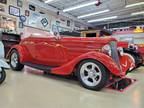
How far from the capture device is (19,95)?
6.77 feet

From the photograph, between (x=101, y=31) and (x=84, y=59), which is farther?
(x=101, y=31)

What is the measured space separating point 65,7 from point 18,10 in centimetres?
337

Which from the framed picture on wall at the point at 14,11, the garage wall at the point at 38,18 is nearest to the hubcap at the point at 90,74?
the garage wall at the point at 38,18

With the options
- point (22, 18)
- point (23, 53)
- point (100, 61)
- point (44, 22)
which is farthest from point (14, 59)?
point (44, 22)

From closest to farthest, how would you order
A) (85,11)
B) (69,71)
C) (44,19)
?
(69,71) < (44,19) < (85,11)

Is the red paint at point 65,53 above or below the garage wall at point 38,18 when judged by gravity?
below

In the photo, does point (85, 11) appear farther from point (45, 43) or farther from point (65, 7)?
point (45, 43)

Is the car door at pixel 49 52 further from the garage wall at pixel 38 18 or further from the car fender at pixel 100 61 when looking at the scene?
the garage wall at pixel 38 18

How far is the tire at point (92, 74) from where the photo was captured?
7.89 feet

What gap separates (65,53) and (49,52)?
1.50ft

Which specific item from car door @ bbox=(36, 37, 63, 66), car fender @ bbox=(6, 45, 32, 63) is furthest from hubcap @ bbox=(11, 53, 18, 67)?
car door @ bbox=(36, 37, 63, 66)

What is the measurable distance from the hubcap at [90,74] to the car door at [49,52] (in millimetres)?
726

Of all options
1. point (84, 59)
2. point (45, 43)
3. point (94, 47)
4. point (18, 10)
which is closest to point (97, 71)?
point (84, 59)

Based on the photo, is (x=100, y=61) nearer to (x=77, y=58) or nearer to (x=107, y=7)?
(x=77, y=58)
